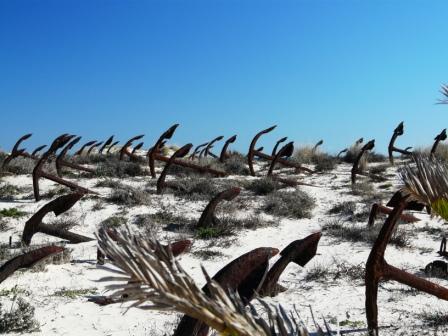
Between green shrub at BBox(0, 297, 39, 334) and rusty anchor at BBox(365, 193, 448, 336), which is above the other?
rusty anchor at BBox(365, 193, 448, 336)

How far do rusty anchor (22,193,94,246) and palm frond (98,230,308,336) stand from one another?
4392 mm

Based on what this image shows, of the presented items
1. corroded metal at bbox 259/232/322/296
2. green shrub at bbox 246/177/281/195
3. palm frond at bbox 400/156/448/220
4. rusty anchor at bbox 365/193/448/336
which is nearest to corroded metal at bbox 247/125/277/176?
green shrub at bbox 246/177/281/195

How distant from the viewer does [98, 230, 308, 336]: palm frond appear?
932mm

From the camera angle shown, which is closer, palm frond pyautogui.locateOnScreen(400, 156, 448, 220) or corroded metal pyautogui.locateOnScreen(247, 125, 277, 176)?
palm frond pyautogui.locateOnScreen(400, 156, 448, 220)

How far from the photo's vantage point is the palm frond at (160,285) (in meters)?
0.93

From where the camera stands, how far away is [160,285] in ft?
3.07

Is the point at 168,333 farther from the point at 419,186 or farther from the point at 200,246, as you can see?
the point at 200,246

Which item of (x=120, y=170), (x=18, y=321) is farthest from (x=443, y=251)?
(x=120, y=170)

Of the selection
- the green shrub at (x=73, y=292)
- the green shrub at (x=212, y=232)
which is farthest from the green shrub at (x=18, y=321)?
the green shrub at (x=212, y=232)

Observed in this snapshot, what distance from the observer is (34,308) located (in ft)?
11.1

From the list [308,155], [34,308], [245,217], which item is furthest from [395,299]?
[308,155]

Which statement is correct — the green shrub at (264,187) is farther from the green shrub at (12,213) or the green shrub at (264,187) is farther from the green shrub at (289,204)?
the green shrub at (12,213)

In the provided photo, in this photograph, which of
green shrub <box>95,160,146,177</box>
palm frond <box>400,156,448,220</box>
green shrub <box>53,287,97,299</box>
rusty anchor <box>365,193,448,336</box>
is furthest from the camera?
green shrub <box>95,160,146,177</box>

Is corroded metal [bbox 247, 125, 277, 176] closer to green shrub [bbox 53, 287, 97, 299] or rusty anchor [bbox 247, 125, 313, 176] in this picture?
rusty anchor [bbox 247, 125, 313, 176]
